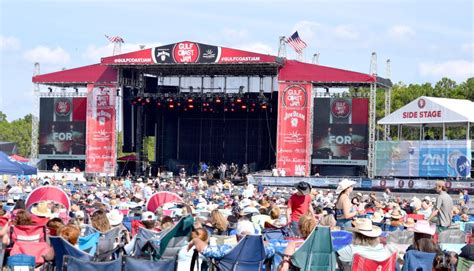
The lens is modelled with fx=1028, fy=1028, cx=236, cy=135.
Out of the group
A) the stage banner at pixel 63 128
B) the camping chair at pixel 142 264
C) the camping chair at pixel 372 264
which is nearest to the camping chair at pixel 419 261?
the camping chair at pixel 372 264

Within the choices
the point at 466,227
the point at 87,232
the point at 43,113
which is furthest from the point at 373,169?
the point at 87,232

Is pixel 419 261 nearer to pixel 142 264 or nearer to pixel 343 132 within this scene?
pixel 142 264

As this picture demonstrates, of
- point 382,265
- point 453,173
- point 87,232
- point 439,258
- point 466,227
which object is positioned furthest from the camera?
point 453,173

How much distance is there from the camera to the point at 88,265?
871 centimetres

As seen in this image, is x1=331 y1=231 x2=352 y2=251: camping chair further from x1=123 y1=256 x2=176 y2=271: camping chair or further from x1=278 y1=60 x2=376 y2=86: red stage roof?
x1=278 y1=60 x2=376 y2=86: red stage roof

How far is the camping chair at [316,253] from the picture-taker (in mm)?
9180

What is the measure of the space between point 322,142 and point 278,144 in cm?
197

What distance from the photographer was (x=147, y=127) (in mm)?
51469

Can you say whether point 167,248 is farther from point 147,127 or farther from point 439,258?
point 147,127

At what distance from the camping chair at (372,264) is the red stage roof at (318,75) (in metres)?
36.3

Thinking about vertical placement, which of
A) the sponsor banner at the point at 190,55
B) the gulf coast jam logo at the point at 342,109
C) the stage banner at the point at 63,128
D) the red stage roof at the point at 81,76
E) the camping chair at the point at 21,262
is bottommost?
the camping chair at the point at 21,262

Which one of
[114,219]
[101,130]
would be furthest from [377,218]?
[101,130]

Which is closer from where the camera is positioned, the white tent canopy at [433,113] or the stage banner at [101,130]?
the white tent canopy at [433,113]

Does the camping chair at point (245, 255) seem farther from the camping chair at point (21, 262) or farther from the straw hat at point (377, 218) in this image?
the straw hat at point (377, 218)
